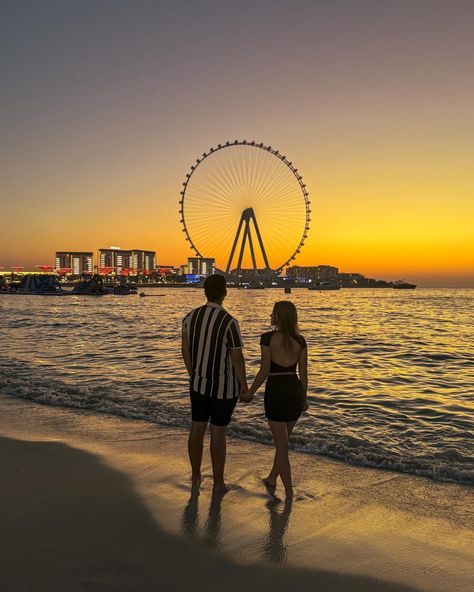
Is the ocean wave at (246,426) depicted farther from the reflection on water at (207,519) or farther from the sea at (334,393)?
the reflection on water at (207,519)

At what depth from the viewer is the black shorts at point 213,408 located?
189 inches

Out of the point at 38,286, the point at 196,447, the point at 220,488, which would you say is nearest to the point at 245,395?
the point at 196,447

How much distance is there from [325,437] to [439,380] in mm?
7610

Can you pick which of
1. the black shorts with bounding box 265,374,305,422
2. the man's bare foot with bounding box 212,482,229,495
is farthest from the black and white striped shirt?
the man's bare foot with bounding box 212,482,229,495

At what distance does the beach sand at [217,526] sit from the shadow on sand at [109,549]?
12mm

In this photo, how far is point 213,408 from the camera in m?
4.85

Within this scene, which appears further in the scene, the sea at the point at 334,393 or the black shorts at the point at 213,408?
the sea at the point at 334,393

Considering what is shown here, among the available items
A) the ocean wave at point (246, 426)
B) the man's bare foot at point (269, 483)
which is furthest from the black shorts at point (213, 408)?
the ocean wave at point (246, 426)

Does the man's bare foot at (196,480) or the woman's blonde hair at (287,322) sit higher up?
the woman's blonde hair at (287,322)

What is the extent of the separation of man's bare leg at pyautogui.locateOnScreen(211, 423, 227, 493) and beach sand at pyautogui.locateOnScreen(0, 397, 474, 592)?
4.9 inches

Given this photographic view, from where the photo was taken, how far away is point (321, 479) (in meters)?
5.48

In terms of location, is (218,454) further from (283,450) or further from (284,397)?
(284,397)

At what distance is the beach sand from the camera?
3373mm

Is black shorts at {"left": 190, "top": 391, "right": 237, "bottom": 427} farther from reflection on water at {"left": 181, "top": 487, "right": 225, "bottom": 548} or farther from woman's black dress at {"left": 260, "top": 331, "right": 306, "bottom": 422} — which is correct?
reflection on water at {"left": 181, "top": 487, "right": 225, "bottom": 548}
